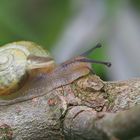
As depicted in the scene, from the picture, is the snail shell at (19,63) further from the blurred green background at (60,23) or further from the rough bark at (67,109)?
the blurred green background at (60,23)

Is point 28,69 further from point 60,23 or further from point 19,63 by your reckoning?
point 60,23

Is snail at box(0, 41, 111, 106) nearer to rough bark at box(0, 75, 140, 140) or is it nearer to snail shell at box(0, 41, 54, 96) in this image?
snail shell at box(0, 41, 54, 96)

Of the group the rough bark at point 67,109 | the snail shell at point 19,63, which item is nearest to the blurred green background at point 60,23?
the snail shell at point 19,63

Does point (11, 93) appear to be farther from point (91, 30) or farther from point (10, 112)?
point (91, 30)

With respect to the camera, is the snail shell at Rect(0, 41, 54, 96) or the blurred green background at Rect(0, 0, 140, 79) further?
the blurred green background at Rect(0, 0, 140, 79)

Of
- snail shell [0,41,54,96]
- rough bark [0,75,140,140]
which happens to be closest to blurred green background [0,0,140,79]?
snail shell [0,41,54,96]

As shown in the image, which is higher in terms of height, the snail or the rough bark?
the snail

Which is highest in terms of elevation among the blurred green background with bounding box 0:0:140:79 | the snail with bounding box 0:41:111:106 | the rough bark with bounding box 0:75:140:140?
the blurred green background with bounding box 0:0:140:79
